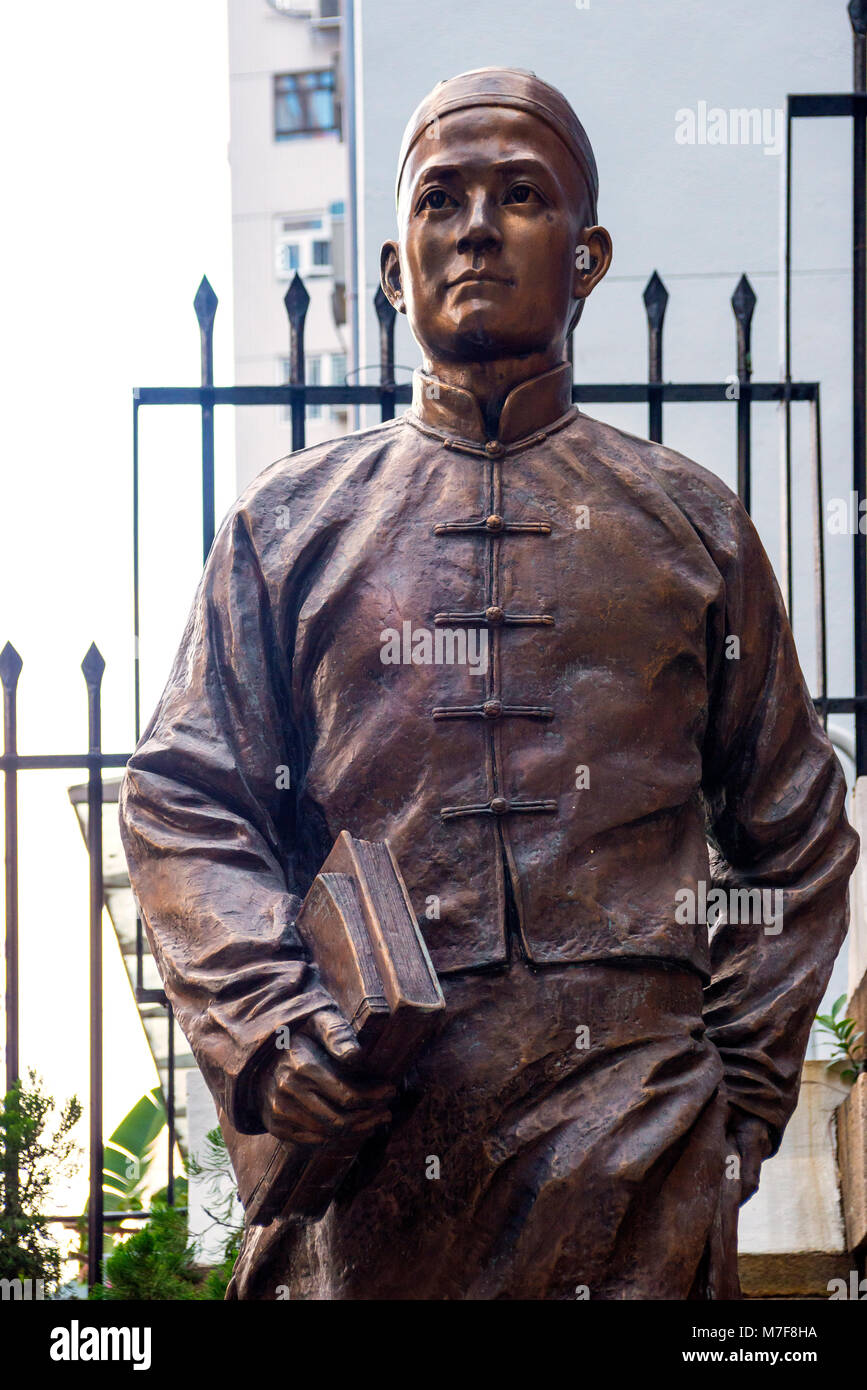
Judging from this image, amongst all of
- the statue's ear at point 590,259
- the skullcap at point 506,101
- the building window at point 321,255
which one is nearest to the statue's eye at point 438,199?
the skullcap at point 506,101

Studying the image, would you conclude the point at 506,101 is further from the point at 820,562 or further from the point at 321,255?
the point at 321,255

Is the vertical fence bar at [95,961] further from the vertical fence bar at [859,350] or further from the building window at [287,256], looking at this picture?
the building window at [287,256]

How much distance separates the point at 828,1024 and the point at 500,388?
2530 millimetres

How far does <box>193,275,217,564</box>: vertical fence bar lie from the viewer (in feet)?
19.9

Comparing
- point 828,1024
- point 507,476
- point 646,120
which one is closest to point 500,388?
point 507,476

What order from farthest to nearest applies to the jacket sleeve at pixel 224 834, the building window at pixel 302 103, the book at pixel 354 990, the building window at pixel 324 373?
the building window at pixel 302 103, the building window at pixel 324 373, the jacket sleeve at pixel 224 834, the book at pixel 354 990

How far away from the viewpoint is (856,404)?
6273 mm

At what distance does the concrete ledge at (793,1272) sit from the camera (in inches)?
221

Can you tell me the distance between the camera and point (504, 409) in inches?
153

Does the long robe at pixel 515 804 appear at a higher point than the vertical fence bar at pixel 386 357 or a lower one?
lower

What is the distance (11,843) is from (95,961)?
1.27ft

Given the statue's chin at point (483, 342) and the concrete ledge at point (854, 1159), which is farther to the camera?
the concrete ledge at point (854, 1159)

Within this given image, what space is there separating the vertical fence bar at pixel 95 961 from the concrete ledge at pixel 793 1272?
168 cm
